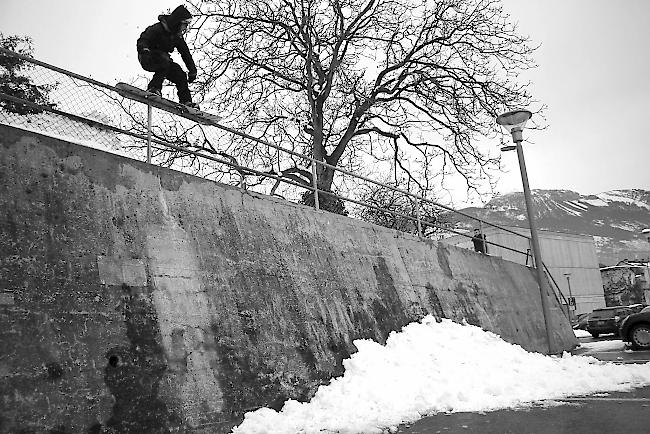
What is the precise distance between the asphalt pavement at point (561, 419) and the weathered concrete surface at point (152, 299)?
1.85m

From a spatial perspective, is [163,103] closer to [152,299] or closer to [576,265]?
[152,299]

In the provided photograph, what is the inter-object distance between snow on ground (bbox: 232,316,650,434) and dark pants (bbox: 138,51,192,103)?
5002 millimetres

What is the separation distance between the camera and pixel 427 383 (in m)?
6.98

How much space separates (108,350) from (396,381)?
3715 millimetres

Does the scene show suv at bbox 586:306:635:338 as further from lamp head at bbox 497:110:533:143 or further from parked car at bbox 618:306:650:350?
lamp head at bbox 497:110:533:143

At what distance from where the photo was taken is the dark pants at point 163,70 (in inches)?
328

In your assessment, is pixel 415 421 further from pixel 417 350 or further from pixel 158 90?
pixel 158 90

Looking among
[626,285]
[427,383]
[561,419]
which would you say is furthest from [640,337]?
[626,285]

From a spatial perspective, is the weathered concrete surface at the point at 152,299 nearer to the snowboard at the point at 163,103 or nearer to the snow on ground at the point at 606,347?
the snowboard at the point at 163,103

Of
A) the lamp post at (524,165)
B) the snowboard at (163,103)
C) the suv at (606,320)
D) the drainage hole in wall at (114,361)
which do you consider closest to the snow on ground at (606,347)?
the lamp post at (524,165)

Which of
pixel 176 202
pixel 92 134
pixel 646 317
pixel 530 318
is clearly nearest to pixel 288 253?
pixel 176 202

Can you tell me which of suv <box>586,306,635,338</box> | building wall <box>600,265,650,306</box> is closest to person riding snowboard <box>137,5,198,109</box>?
suv <box>586,306,635,338</box>

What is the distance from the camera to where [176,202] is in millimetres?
6492

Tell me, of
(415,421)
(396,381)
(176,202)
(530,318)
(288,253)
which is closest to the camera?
(415,421)
